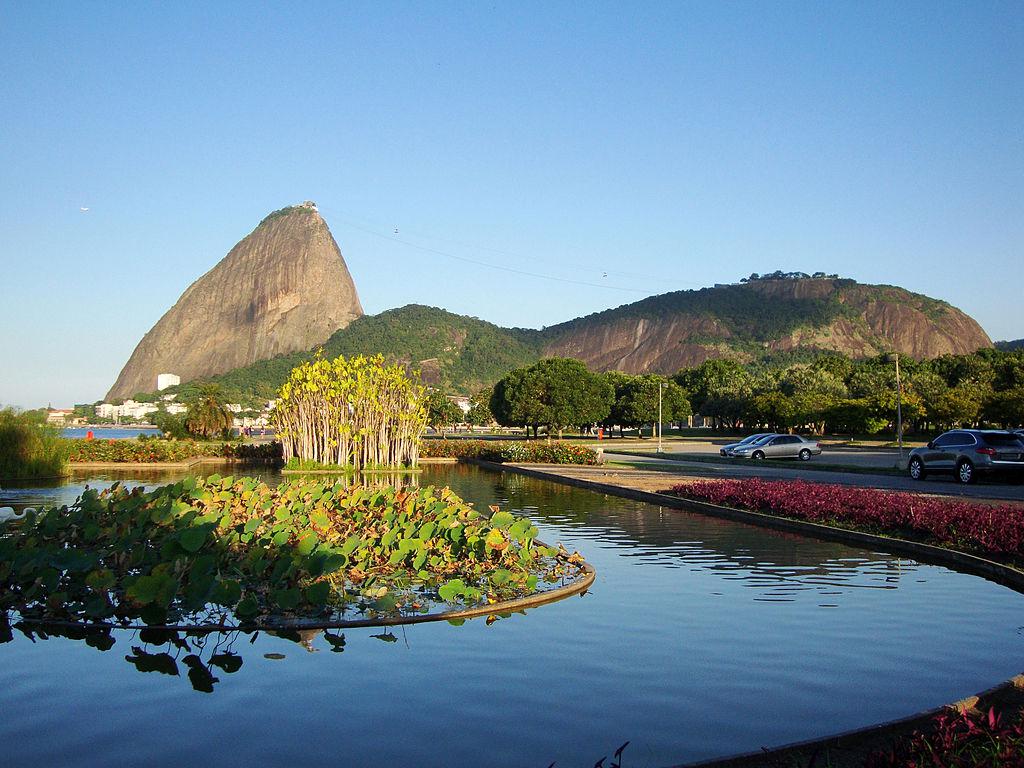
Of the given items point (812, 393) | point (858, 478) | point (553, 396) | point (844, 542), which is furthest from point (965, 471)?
point (812, 393)

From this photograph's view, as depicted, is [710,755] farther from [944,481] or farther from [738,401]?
[738,401]

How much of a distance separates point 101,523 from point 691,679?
9.41 metres

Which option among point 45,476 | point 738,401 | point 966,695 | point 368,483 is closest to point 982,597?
point 966,695

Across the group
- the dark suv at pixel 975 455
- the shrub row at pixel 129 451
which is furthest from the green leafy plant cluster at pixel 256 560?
the shrub row at pixel 129 451

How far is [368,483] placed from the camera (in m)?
30.6

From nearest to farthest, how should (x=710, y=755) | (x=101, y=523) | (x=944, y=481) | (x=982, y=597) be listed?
(x=710, y=755) < (x=982, y=597) < (x=101, y=523) < (x=944, y=481)

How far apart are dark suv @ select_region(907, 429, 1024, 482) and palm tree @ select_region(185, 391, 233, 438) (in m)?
42.4

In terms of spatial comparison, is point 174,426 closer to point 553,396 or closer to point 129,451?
point 129,451

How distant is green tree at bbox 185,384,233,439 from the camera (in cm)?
5844

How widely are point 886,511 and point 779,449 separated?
3008 centimetres

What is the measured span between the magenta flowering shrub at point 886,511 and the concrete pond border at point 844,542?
373mm

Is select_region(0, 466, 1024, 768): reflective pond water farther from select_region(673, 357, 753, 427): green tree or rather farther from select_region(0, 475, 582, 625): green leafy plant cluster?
select_region(673, 357, 753, 427): green tree

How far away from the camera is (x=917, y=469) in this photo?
3012 cm

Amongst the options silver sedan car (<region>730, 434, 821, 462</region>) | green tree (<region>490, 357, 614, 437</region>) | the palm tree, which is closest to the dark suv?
silver sedan car (<region>730, 434, 821, 462</region>)
